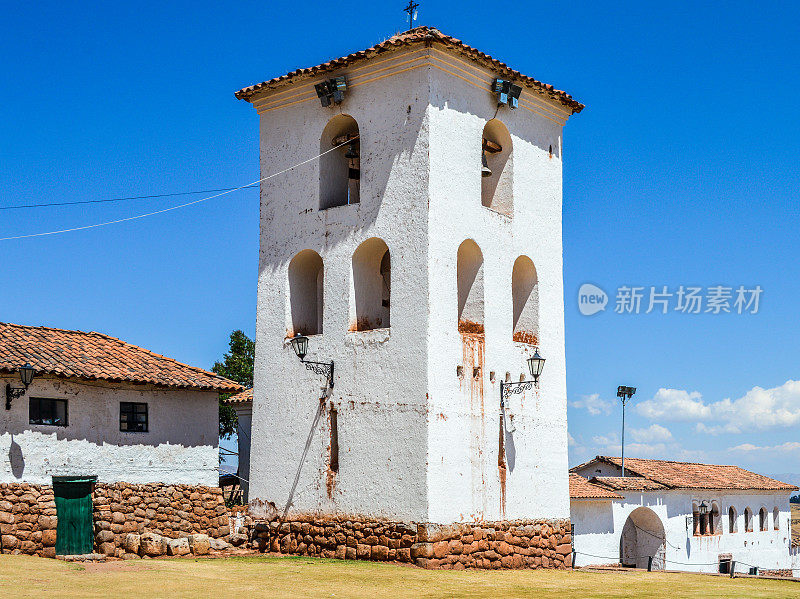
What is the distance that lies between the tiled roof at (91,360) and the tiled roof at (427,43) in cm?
648

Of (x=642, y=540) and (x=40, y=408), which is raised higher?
(x=40, y=408)

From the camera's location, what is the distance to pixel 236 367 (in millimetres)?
46344

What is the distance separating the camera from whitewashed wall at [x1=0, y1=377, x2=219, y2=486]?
1969 cm

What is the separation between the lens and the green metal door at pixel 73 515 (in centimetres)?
1995

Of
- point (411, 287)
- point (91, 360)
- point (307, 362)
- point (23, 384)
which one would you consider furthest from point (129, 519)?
point (411, 287)

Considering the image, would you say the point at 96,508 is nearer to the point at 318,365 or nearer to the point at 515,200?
the point at 318,365

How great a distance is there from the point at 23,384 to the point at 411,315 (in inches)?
307

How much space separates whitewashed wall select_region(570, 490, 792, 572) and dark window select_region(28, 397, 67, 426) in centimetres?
1753

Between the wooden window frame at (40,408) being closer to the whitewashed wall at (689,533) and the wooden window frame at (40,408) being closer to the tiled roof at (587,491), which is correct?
the tiled roof at (587,491)

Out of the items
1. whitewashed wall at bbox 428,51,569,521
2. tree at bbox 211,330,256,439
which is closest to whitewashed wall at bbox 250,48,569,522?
whitewashed wall at bbox 428,51,569,521

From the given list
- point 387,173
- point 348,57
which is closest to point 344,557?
point 387,173

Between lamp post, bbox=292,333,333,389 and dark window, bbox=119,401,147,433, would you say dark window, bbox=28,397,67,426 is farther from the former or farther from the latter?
lamp post, bbox=292,333,333,389

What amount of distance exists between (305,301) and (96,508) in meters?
6.12

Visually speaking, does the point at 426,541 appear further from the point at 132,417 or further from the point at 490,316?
the point at 132,417
